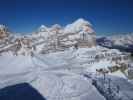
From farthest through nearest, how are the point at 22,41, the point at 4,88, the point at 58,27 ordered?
1. the point at 58,27
2. the point at 22,41
3. the point at 4,88

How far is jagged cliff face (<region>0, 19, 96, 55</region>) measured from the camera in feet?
130

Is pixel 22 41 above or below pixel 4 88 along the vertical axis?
above

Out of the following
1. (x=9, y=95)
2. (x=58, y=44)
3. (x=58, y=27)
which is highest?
(x=58, y=27)

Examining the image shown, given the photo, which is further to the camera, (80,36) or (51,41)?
(80,36)

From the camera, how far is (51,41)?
51.6m

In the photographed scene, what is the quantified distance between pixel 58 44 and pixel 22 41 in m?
10.1

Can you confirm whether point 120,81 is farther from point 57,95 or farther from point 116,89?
point 57,95

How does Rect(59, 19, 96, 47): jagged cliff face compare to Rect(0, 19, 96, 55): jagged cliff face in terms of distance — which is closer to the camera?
Rect(0, 19, 96, 55): jagged cliff face

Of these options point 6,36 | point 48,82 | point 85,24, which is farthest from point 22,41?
point 48,82

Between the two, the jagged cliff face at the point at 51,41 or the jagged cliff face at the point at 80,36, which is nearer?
the jagged cliff face at the point at 51,41

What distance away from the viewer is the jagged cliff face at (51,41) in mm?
39688

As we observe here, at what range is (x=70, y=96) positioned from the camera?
9242 millimetres

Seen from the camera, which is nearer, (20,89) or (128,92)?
(128,92)

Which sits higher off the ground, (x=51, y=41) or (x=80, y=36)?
(x=80, y=36)
